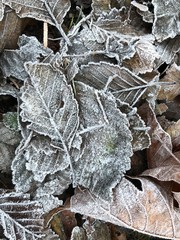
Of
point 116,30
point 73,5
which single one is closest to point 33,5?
point 73,5

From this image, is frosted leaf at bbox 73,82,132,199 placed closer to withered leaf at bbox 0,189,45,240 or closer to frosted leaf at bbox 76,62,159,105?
frosted leaf at bbox 76,62,159,105

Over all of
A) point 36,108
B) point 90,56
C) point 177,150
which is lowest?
point 177,150

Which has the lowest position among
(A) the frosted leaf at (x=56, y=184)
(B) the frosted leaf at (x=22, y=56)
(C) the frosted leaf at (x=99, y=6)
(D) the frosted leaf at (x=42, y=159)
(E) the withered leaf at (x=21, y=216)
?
(E) the withered leaf at (x=21, y=216)

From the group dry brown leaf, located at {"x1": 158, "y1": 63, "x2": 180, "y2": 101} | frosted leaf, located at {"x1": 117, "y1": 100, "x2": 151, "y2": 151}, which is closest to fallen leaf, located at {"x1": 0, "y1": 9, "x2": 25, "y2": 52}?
frosted leaf, located at {"x1": 117, "y1": 100, "x2": 151, "y2": 151}

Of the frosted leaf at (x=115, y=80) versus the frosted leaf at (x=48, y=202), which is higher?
the frosted leaf at (x=115, y=80)

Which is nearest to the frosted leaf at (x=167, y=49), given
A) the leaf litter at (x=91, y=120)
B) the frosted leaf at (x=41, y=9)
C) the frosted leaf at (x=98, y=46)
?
the leaf litter at (x=91, y=120)

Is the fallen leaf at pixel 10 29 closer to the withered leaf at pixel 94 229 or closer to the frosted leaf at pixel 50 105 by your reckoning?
the frosted leaf at pixel 50 105

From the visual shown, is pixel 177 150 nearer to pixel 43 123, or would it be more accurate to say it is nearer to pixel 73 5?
pixel 43 123

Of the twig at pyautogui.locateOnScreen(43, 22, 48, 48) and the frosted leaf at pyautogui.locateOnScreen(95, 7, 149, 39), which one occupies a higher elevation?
the frosted leaf at pyautogui.locateOnScreen(95, 7, 149, 39)
